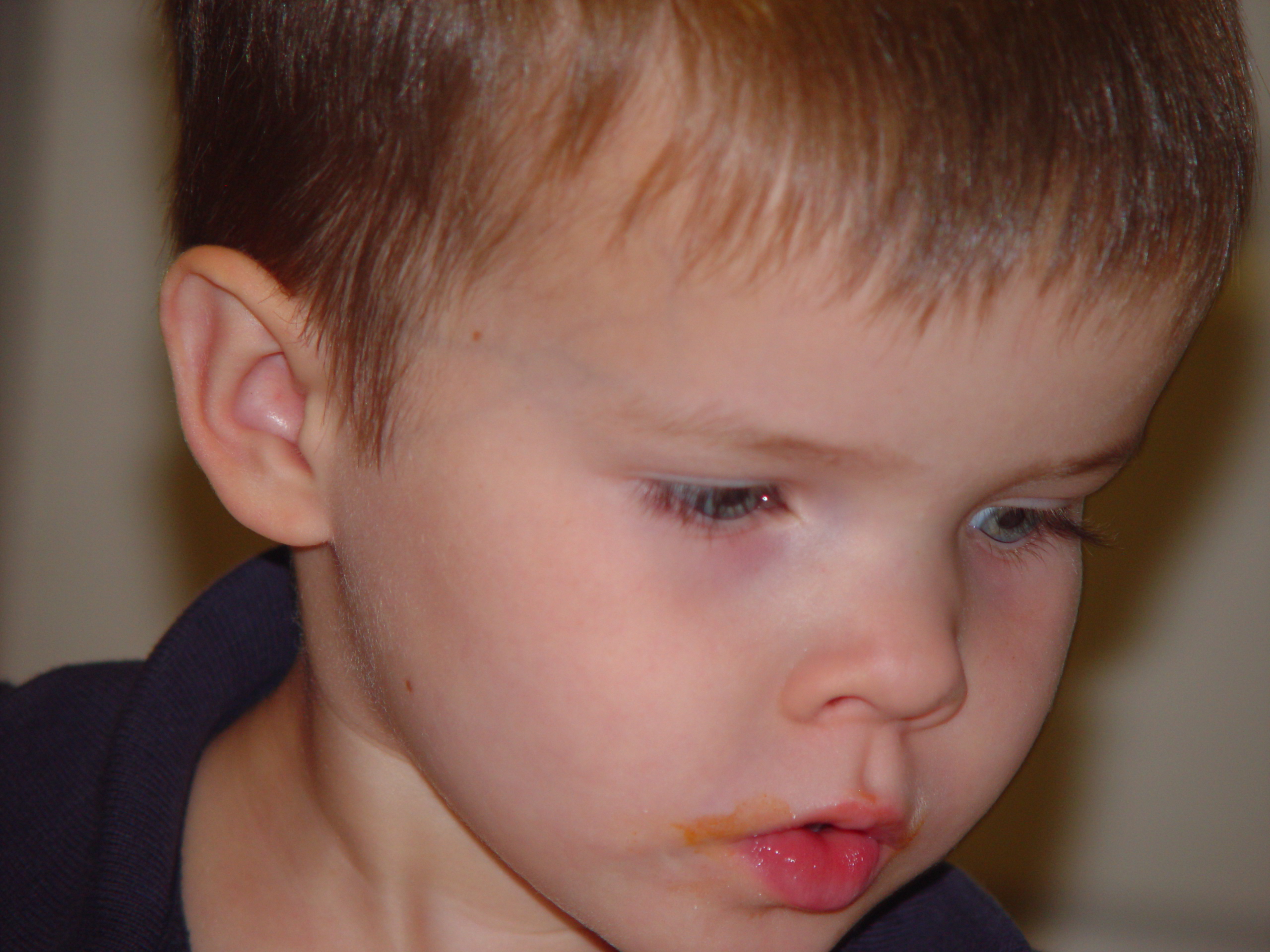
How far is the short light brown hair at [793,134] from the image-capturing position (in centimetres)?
39

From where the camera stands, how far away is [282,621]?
2.18ft

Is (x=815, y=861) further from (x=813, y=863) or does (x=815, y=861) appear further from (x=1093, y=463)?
(x=1093, y=463)

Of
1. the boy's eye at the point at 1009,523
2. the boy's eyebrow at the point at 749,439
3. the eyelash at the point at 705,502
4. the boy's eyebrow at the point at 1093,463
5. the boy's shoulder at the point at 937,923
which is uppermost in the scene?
the boy's eyebrow at the point at 749,439

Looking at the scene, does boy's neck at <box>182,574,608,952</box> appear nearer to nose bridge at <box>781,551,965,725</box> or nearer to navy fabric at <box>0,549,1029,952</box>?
navy fabric at <box>0,549,1029,952</box>

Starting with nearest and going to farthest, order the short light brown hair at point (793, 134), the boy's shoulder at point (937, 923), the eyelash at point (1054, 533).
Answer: the short light brown hair at point (793, 134)
the eyelash at point (1054, 533)
the boy's shoulder at point (937, 923)

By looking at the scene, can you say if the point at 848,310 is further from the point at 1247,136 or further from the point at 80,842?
the point at 80,842

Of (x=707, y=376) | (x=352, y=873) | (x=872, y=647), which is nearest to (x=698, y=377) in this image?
(x=707, y=376)

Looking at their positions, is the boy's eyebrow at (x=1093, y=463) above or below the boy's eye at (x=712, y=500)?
above

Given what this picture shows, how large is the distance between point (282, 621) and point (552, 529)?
28 cm

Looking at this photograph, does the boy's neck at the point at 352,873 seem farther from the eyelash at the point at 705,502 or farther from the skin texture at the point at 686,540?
the eyelash at the point at 705,502

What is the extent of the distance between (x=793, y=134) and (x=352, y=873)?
Result: 38 cm

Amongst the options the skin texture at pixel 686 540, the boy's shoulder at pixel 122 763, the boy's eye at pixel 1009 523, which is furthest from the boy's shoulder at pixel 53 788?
the boy's eye at pixel 1009 523

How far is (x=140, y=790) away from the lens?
57 centimetres

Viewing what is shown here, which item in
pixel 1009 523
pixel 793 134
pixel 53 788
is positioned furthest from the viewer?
pixel 53 788
